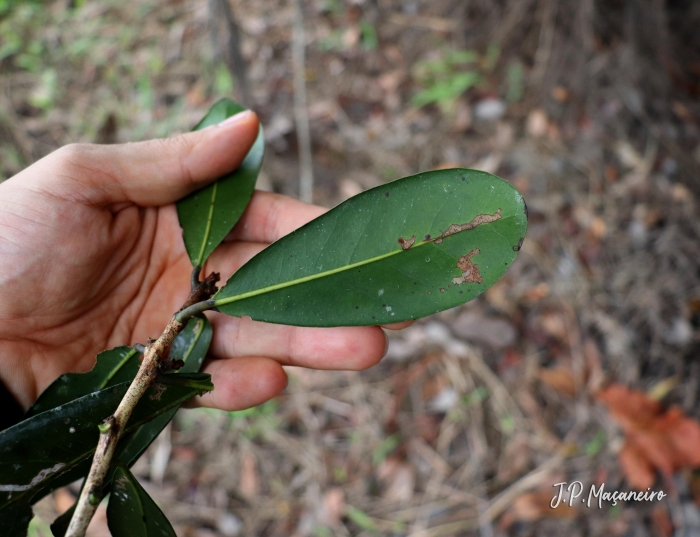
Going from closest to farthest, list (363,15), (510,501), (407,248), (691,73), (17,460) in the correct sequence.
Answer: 1. (17,460)
2. (407,248)
3. (510,501)
4. (691,73)
5. (363,15)

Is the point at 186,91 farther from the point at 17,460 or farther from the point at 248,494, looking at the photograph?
the point at 17,460

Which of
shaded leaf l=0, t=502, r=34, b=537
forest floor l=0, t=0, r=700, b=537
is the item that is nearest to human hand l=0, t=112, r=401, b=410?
shaded leaf l=0, t=502, r=34, b=537

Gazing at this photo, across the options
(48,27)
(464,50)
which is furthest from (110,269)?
(48,27)

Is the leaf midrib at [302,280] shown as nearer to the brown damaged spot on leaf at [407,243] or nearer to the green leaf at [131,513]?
the brown damaged spot on leaf at [407,243]

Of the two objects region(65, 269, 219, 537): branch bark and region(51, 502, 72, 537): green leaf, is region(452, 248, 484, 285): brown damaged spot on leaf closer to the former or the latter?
region(65, 269, 219, 537): branch bark

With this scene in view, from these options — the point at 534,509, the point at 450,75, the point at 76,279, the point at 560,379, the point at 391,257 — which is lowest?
the point at 534,509

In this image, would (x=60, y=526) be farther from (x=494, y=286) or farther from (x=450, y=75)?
(x=450, y=75)

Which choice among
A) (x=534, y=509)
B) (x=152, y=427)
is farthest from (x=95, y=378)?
(x=534, y=509)
